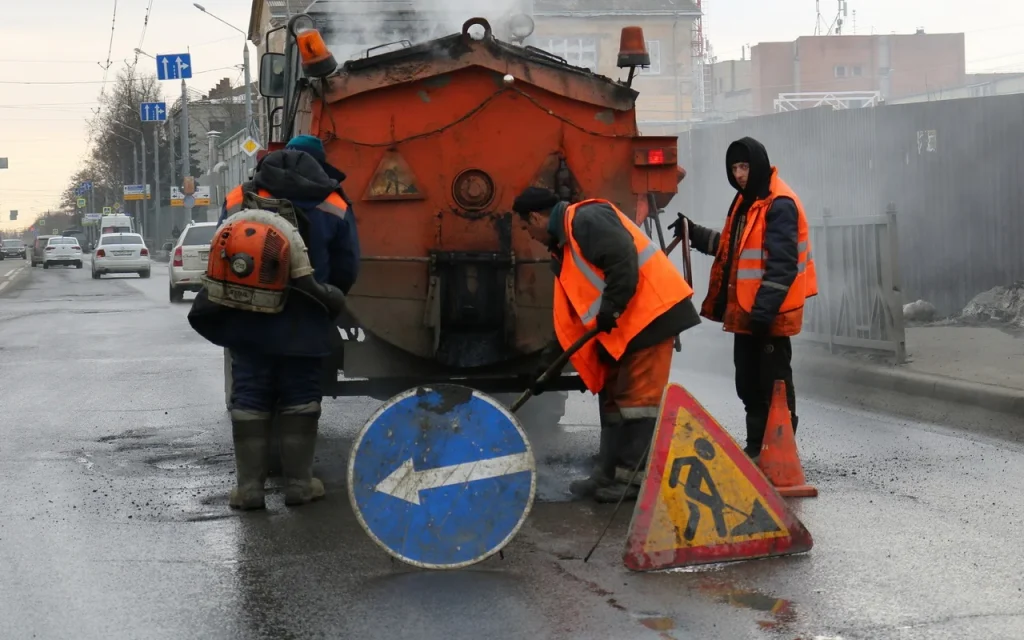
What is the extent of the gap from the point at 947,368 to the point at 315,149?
5739mm

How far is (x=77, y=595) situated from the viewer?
16.7 ft

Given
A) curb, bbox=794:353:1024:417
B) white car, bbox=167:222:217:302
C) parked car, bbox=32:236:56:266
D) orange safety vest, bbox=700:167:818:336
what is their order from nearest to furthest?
orange safety vest, bbox=700:167:818:336 < curb, bbox=794:353:1024:417 < white car, bbox=167:222:217:302 < parked car, bbox=32:236:56:266

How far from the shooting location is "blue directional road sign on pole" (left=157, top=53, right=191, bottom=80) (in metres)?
53.1

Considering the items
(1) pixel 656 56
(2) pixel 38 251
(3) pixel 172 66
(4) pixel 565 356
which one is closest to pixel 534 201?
(4) pixel 565 356

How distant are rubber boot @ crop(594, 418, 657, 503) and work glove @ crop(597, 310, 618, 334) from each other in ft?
1.73

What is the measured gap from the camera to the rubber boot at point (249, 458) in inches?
257

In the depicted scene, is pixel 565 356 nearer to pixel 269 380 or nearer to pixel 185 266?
pixel 269 380

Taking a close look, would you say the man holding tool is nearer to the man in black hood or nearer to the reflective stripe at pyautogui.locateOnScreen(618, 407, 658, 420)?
the reflective stripe at pyautogui.locateOnScreen(618, 407, 658, 420)

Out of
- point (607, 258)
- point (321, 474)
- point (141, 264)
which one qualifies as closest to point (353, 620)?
point (607, 258)

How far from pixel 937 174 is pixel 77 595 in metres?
12.4

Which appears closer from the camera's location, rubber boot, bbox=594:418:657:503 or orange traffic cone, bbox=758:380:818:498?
rubber boot, bbox=594:418:657:503

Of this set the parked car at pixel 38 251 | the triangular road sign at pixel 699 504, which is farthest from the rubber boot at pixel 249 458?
the parked car at pixel 38 251

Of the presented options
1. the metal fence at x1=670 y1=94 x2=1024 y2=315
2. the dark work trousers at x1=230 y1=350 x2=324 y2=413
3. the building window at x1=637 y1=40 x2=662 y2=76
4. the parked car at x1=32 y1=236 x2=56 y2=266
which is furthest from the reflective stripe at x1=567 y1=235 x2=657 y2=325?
the parked car at x1=32 y1=236 x2=56 y2=266

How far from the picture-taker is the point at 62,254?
61.1 metres
